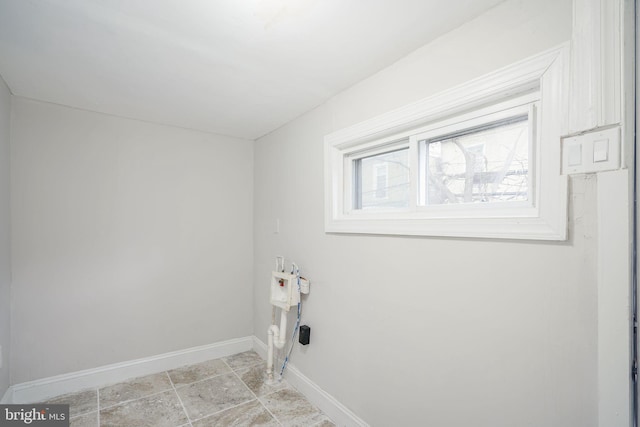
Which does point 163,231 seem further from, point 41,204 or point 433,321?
point 433,321

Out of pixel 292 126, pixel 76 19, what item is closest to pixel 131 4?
pixel 76 19

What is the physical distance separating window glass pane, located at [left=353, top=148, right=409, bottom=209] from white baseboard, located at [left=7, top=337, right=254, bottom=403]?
208 cm

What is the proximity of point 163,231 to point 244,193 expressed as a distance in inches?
34.5

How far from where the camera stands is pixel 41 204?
226 cm

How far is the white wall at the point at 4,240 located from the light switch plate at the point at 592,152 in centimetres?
314

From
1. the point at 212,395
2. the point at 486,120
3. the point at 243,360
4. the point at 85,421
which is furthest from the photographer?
the point at 243,360

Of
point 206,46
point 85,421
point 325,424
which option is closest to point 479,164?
point 206,46

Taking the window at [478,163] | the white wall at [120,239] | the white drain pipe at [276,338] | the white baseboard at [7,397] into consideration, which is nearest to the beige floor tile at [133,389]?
the white wall at [120,239]

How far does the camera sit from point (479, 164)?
4.71 ft

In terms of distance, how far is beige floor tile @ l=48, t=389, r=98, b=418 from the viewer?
209cm

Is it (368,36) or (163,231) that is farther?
(163,231)

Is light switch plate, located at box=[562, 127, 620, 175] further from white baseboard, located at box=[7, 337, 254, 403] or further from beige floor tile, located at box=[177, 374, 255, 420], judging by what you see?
white baseboard, located at box=[7, 337, 254, 403]

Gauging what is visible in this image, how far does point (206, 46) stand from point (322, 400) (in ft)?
7.87

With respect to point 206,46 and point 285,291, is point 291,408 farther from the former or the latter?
point 206,46
